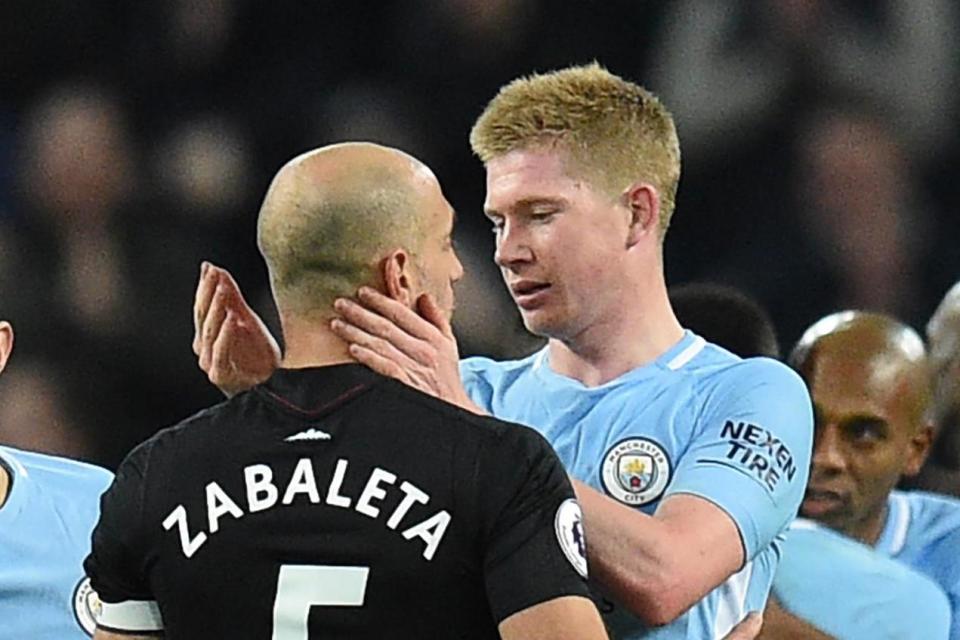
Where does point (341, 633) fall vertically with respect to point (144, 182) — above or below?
above

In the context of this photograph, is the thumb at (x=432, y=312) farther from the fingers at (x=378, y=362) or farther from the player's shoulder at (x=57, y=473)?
the player's shoulder at (x=57, y=473)

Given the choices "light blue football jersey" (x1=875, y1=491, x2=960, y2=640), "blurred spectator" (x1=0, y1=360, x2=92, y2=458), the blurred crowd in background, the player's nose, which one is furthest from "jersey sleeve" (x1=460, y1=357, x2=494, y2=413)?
"blurred spectator" (x1=0, y1=360, x2=92, y2=458)

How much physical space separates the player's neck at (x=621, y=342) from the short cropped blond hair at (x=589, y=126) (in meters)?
0.15

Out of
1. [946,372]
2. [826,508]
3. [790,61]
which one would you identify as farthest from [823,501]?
[790,61]

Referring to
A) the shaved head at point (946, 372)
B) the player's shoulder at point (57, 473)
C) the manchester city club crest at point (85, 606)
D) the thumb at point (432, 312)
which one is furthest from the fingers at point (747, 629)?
the shaved head at point (946, 372)

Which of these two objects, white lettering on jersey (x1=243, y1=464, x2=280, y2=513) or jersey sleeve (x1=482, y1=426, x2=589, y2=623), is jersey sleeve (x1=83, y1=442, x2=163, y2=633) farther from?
jersey sleeve (x1=482, y1=426, x2=589, y2=623)

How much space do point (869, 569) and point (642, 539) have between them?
0.79 metres

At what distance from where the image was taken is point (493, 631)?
207 centimetres

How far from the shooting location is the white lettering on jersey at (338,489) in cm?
206

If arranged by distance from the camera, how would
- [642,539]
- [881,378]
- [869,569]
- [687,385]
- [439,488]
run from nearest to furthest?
1. [439,488]
2. [642,539]
3. [687,385]
4. [869,569]
5. [881,378]

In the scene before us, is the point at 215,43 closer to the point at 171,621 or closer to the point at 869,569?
the point at 869,569

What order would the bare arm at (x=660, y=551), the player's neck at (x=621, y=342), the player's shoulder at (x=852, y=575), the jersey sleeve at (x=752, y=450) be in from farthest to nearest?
the player's shoulder at (x=852, y=575), the player's neck at (x=621, y=342), the jersey sleeve at (x=752, y=450), the bare arm at (x=660, y=551)

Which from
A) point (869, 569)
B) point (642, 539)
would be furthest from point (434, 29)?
point (642, 539)

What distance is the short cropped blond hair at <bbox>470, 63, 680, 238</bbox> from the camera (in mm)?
2697
